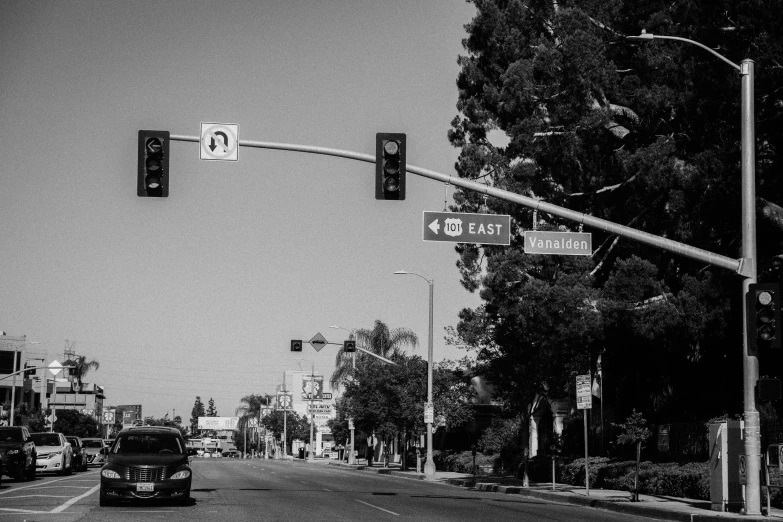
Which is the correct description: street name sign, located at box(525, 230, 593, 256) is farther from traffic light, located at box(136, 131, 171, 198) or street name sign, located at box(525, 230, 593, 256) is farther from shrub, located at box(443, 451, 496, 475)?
shrub, located at box(443, 451, 496, 475)

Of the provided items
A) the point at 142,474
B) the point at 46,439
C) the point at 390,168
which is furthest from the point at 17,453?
the point at 390,168

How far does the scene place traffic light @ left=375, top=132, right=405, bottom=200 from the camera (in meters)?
18.1

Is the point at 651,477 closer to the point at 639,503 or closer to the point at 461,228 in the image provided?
the point at 639,503

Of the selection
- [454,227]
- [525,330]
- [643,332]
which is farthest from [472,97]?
[454,227]

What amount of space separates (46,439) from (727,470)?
27.7 metres

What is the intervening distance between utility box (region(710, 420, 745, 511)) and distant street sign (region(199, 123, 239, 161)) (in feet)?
39.8

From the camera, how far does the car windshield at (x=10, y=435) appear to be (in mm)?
32531

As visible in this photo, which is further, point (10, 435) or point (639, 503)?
point (10, 435)

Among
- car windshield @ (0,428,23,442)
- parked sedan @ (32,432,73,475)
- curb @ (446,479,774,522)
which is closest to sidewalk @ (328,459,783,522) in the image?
curb @ (446,479,774,522)

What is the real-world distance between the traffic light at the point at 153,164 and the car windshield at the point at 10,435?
18.7 meters

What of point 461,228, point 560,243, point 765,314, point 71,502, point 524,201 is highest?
point 524,201

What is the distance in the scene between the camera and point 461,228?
20188 mm

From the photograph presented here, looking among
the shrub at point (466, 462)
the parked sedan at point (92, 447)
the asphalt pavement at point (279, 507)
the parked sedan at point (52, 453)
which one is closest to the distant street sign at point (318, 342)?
the shrub at point (466, 462)

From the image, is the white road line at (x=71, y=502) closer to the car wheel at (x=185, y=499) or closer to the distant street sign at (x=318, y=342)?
the car wheel at (x=185, y=499)
